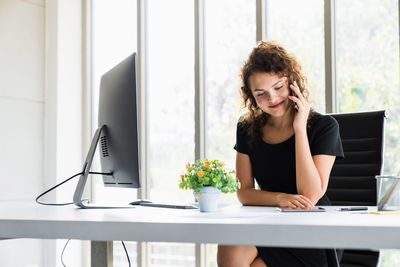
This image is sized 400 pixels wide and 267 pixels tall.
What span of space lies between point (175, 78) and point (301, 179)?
206 cm

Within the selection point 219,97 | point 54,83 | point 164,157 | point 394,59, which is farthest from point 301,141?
point 54,83

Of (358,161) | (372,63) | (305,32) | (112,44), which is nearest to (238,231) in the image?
(358,161)

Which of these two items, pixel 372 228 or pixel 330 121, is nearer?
pixel 372 228

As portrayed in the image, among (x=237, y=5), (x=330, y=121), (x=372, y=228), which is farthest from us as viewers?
(x=237, y=5)

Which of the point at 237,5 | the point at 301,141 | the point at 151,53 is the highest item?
the point at 237,5

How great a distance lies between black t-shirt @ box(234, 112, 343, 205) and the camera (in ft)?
5.75

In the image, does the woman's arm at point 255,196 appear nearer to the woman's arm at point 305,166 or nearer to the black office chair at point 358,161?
the woman's arm at point 305,166

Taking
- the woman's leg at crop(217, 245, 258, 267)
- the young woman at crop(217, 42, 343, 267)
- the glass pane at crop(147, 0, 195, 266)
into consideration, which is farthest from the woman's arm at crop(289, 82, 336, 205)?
the glass pane at crop(147, 0, 195, 266)

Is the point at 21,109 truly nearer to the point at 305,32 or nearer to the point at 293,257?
the point at 305,32

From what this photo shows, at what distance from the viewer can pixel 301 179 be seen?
166cm

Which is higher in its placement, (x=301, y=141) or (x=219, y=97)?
(x=219, y=97)

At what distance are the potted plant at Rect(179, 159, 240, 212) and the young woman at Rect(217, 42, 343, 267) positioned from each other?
0.80ft

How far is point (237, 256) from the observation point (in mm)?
1402

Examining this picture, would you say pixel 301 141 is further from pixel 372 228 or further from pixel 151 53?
pixel 151 53
